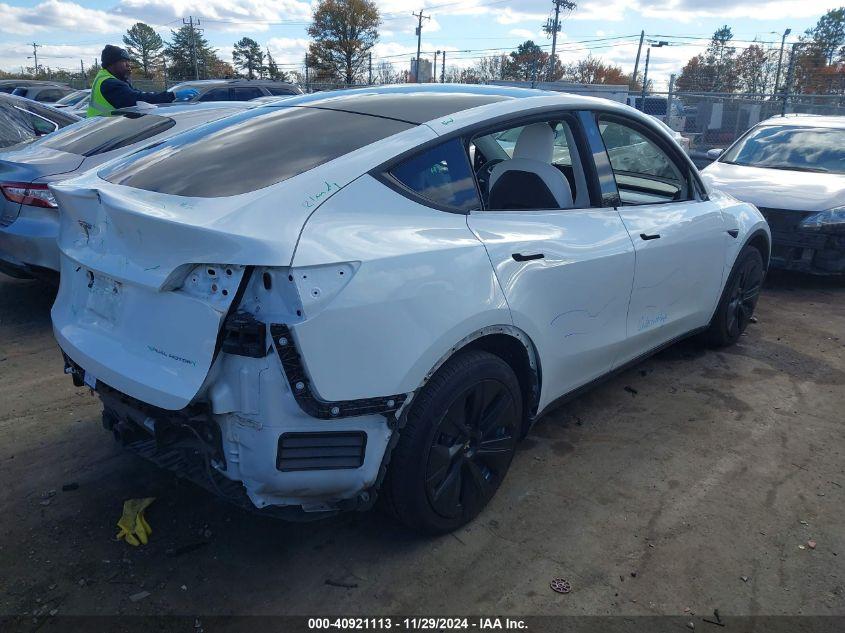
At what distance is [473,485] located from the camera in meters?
2.86

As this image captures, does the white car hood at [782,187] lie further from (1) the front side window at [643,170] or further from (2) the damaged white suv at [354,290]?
(2) the damaged white suv at [354,290]

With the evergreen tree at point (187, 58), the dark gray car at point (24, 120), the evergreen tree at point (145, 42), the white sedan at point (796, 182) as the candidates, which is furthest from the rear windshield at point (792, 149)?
the evergreen tree at point (145, 42)

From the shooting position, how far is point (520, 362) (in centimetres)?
301

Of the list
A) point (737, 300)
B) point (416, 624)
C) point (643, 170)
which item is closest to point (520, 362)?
point (416, 624)

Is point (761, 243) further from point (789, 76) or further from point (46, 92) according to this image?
point (46, 92)

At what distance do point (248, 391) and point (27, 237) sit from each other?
3824 mm

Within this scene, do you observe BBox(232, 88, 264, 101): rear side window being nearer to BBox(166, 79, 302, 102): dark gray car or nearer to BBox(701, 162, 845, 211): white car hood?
BBox(166, 79, 302, 102): dark gray car

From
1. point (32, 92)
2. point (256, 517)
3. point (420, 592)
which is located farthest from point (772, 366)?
point (32, 92)

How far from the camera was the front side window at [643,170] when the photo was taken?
3862mm

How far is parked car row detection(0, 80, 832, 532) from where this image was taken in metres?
2.18

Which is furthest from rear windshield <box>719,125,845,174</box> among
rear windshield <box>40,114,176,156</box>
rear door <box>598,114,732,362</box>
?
rear windshield <box>40,114,176,156</box>

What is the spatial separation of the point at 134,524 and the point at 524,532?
1.65 m

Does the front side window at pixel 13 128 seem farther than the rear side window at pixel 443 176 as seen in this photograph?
Yes

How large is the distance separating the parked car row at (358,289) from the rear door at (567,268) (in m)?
0.01
